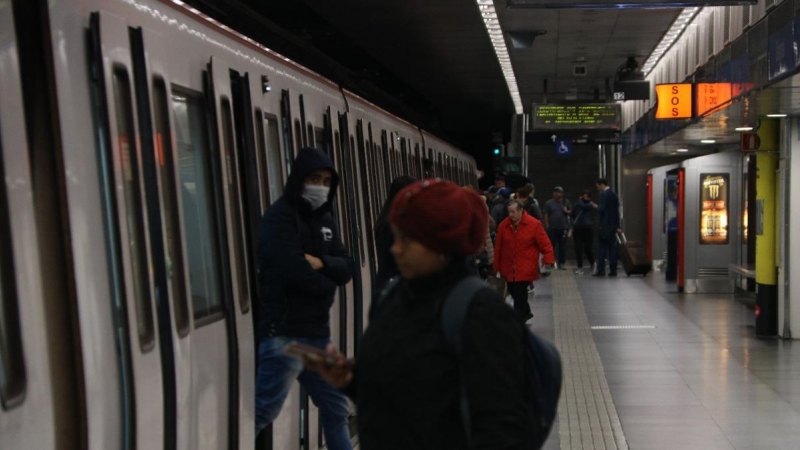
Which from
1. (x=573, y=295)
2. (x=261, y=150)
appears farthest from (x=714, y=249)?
(x=261, y=150)

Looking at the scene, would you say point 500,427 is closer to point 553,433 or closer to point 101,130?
point 101,130

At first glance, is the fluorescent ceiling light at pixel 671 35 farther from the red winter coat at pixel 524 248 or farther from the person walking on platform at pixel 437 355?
the person walking on platform at pixel 437 355

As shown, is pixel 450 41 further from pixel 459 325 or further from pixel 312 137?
pixel 459 325

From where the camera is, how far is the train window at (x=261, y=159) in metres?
6.78

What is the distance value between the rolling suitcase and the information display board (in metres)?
4.23

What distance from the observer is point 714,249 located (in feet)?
71.7

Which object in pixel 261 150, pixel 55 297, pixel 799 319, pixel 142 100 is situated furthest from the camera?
pixel 799 319

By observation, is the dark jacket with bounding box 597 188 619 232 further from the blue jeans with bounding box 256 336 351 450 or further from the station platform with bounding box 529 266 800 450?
the blue jeans with bounding box 256 336 351 450

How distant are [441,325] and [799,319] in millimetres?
12457

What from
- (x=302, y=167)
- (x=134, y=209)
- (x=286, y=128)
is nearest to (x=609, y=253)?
(x=286, y=128)

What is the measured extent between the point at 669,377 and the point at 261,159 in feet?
20.8

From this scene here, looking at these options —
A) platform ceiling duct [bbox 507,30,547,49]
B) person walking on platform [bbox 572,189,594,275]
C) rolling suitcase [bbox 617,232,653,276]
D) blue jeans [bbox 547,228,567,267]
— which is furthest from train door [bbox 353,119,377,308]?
person walking on platform [bbox 572,189,594,275]

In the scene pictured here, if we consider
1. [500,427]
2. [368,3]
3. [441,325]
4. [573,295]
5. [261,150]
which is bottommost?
[573,295]

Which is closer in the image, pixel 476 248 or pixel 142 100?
pixel 476 248
